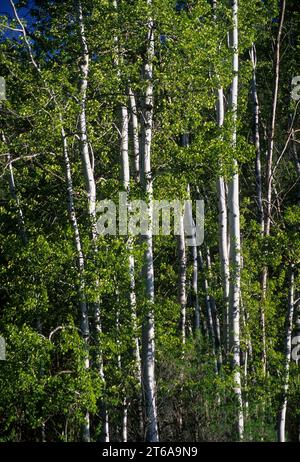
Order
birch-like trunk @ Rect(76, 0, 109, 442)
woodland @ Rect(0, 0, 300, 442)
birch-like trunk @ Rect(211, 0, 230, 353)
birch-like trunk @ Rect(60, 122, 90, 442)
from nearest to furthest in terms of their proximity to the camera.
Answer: woodland @ Rect(0, 0, 300, 442) < birch-like trunk @ Rect(60, 122, 90, 442) < birch-like trunk @ Rect(76, 0, 109, 442) < birch-like trunk @ Rect(211, 0, 230, 353)

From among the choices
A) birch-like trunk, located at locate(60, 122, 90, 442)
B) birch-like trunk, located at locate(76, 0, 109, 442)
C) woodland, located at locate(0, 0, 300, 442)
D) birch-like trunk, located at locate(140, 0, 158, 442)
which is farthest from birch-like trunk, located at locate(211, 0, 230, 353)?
birch-like trunk, located at locate(60, 122, 90, 442)

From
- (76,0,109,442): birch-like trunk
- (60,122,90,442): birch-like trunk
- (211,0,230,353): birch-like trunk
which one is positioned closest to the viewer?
(60,122,90,442): birch-like trunk

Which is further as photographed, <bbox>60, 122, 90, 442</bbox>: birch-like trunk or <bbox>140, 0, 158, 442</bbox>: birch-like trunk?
<bbox>60, 122, 90, 442</bbox>: birch-like trunk

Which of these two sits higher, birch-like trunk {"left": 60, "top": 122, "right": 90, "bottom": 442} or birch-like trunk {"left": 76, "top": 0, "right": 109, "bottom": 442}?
birch-like trunk {"left": 76, "top": 0, "right": 109, "bottom": 442}

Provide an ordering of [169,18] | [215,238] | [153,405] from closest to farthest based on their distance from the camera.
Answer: [153,405], [169,18], [215,238]

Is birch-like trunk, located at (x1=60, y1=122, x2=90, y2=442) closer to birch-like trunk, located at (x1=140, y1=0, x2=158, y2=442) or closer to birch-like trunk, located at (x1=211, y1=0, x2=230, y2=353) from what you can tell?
birch-like trunk, located at (x1=140, y1=0, x2=158, y2=442)

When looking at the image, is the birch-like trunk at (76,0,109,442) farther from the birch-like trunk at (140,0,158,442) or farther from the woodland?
the birch-like trunk at (140,0,158,442)

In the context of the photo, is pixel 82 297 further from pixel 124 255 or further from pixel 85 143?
pixel 85 143

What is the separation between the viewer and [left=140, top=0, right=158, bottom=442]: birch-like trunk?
12.6m
